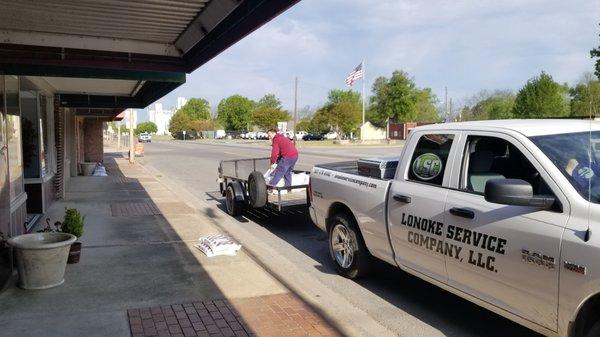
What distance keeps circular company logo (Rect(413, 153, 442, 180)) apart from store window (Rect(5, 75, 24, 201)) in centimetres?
518

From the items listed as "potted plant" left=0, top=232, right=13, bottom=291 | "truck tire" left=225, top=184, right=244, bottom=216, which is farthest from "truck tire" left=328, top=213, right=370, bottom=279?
"truck tire" left=225, top=184, right=244, bottom=216

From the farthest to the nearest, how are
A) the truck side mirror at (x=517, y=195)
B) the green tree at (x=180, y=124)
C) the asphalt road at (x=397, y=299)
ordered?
1. the green tree at (x=180, y=124)
2. the asphalt road at (x=397, y=299)
3. the truck side mirror at (x=517, y=195)

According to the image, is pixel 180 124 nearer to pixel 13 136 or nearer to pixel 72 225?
pixel 13 136

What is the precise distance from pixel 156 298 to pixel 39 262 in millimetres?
1324

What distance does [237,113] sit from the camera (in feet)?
429

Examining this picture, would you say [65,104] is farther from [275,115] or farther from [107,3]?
[275,115]

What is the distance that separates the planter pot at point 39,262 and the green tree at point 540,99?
45.5m

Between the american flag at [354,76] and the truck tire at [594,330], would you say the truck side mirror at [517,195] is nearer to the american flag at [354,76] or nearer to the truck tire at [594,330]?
the truck tire at [594,330]

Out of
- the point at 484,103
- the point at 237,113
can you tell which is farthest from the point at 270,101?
the point at 484,103

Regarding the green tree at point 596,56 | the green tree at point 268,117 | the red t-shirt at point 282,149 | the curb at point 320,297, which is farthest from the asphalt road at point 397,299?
the green tree at point 268,117

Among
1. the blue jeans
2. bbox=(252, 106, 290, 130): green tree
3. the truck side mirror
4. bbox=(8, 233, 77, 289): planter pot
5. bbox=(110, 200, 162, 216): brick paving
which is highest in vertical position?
bbox=(252, 106, 290, 130): green tree

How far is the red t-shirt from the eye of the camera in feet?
32.5

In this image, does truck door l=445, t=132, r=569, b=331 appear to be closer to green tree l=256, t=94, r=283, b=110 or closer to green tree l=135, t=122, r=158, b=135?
green tree l=256, t=94, r=283, b=110

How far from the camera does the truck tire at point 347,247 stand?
240 inches
